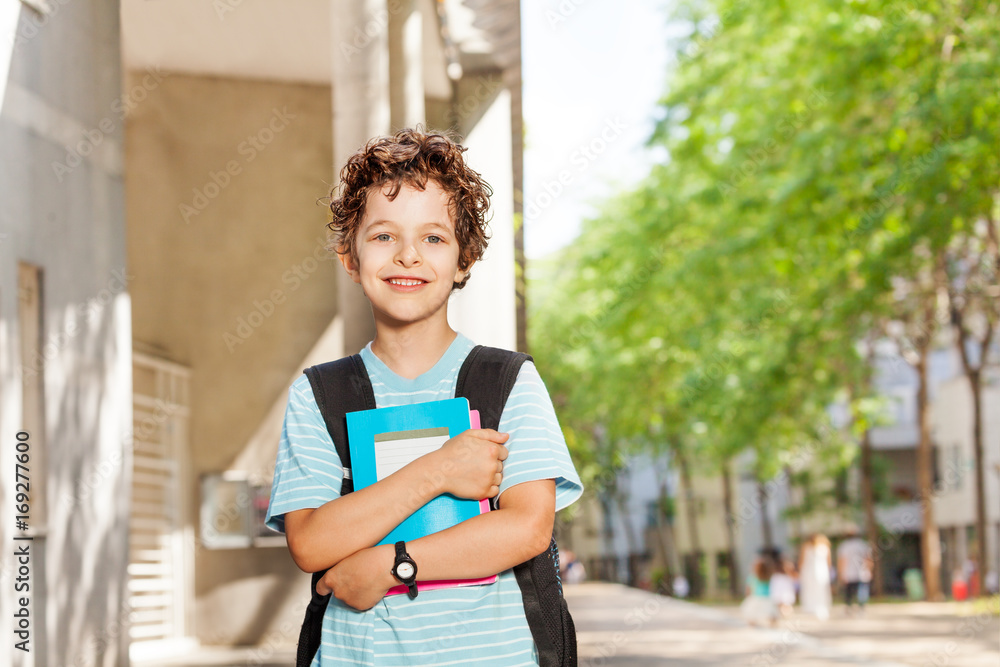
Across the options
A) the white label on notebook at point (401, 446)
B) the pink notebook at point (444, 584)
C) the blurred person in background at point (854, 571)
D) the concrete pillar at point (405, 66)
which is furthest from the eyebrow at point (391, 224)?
the blurred person in background at point (854, 571)

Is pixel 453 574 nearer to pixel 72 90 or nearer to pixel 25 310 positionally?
pixel 25 310

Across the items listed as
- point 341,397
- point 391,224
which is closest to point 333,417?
point 341,397

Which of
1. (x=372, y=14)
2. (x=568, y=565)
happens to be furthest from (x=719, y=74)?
(x=568, y=565)

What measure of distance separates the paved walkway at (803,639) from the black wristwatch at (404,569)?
10765 millimetres

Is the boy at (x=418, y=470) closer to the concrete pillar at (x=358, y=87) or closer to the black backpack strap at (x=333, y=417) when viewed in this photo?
the black backpack strap at (x=333, y=417)

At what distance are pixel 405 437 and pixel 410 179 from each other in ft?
1.57

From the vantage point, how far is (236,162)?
553 inches

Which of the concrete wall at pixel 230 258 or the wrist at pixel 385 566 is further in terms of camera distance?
the concrete wall at pixel 230 258

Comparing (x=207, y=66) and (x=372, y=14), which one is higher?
(x=207, y=66)

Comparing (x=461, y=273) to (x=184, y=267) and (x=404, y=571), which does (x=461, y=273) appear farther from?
(x=184, y=267)

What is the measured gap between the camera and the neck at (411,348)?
84.1 inches

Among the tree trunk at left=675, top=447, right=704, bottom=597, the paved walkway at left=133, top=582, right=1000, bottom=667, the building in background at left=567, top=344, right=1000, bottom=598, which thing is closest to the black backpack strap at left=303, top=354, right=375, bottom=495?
the paved walkway at left=133, top=582, right=1000, bottom=667

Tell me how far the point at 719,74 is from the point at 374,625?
55.9 ft

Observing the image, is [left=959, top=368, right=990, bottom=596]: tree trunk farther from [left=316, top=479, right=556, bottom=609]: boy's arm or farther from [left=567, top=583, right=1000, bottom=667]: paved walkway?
[left=316, top=479, right=556, bottom=609]: boy's arm
